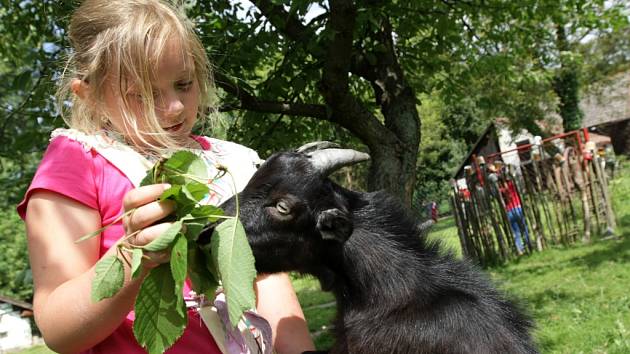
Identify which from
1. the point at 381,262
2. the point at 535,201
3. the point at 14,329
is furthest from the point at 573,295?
the point at 14,329

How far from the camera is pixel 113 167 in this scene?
1734mm

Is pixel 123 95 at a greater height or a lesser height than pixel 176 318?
greater

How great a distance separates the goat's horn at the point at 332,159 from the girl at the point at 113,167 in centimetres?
42

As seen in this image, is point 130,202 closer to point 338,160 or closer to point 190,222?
point 190,222

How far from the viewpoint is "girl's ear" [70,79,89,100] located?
72.8 inches

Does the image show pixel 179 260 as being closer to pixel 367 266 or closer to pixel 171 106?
pixel 171 106

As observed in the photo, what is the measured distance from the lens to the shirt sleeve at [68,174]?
1608mm

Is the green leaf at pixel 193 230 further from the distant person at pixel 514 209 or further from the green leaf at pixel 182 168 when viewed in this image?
the distant person at pixel 514 209

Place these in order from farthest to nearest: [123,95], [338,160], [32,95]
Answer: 1. [32,95]
2. [338,160]
3. [123,95]

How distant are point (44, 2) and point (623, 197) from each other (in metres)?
15.7

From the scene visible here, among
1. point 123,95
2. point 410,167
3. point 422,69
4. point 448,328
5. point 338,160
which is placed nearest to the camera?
point 123,95

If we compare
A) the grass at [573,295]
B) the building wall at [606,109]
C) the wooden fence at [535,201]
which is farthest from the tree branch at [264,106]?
the building wall at [606,109]

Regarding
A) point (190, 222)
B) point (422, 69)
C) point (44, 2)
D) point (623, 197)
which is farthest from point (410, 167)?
point (623, 197)

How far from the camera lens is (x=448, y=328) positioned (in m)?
2.27
